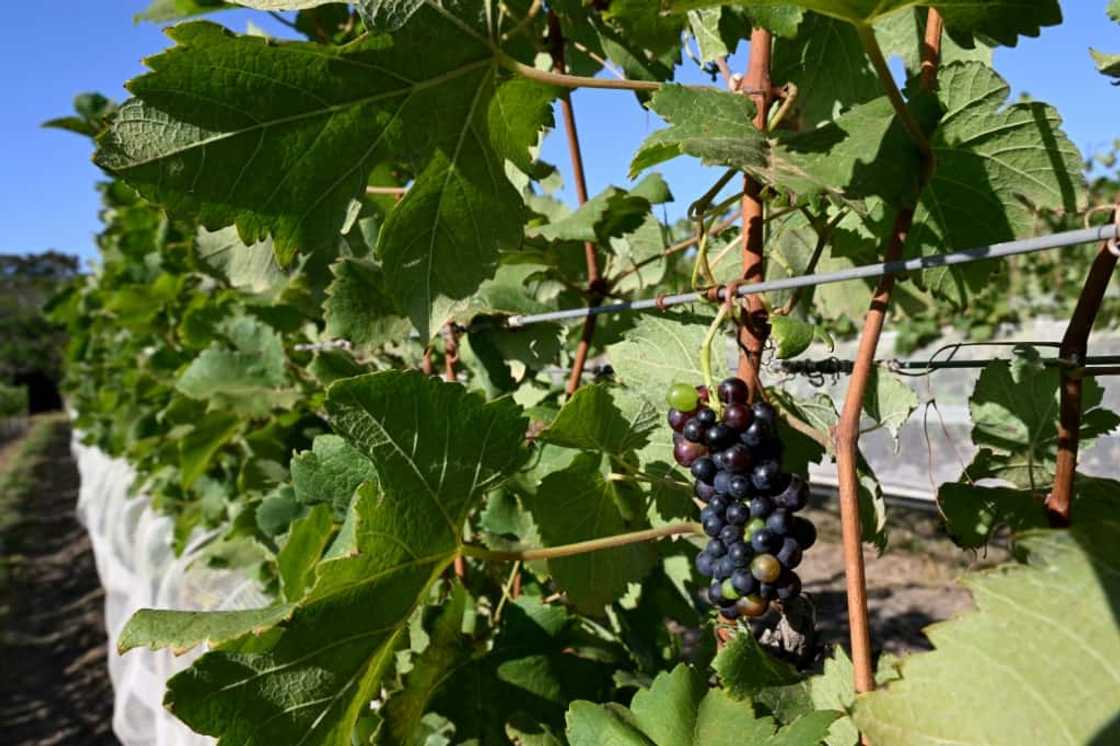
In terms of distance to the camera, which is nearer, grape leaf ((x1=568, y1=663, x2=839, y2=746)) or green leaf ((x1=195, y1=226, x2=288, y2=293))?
grape leaf ((x1=568, y1=663, x2=839, y2=746))

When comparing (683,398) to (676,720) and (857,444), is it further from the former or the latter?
(676,720)

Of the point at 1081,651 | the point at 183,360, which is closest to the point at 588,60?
the point at 1081,651

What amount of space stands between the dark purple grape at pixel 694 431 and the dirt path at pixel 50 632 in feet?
20.5

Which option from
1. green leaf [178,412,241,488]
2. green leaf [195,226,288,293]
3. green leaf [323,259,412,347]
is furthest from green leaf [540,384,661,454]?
green leaf [178,412,241,488]

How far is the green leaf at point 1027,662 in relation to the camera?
592 mm

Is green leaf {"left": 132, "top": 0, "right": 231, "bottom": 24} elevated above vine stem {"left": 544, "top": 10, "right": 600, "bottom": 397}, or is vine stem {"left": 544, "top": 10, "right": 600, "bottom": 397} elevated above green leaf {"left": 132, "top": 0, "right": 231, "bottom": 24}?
green leaf {"left": 132, "top": 0, "right": 231, "bottom": 24}

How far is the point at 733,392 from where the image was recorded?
0.88m

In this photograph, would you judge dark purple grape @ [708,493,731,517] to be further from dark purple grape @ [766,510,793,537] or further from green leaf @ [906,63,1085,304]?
green leaf @ [906,63,1085,304]

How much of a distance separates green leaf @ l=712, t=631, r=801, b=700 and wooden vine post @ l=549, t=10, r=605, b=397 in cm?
67

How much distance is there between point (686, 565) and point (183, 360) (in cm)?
285

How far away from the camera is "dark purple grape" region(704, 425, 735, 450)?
860mm

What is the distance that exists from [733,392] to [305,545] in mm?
778

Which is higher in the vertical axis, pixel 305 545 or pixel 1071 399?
pixel 1071 399

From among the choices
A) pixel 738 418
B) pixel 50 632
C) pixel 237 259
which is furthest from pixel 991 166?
pixel 50 632
